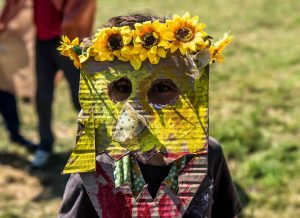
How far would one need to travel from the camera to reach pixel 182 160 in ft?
5.63

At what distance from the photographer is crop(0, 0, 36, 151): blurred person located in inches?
178

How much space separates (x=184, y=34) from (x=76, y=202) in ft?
2.12

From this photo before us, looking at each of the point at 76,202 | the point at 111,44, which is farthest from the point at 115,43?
the point at 76,202

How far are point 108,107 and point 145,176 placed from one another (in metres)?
0.28

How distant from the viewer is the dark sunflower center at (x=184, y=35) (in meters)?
1.65

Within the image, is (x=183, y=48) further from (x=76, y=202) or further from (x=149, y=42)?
(x=76, y=202)

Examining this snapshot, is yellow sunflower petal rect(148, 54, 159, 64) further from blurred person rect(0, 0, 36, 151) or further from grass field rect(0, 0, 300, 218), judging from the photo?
blurred person rect(0, 0, 36, 151)

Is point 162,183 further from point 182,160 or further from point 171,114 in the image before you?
point 171,114

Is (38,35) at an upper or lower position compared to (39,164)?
upper

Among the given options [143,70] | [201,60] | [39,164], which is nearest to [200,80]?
[201,60]

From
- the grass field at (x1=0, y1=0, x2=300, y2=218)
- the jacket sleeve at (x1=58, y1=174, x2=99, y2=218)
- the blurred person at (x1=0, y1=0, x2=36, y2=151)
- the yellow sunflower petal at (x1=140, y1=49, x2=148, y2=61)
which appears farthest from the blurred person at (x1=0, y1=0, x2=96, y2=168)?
the yellow sunflower petal at (x1=140, y1=49, x2=148, y2=61)

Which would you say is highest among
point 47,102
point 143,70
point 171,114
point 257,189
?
point 143,70

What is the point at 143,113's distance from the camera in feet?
5.57

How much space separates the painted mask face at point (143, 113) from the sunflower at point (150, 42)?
37 mm
